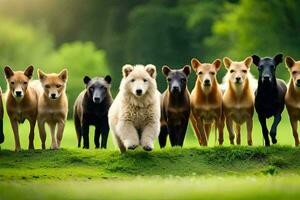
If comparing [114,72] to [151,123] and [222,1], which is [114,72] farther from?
[151,123]

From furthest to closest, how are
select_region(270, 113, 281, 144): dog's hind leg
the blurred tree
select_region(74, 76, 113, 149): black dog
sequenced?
the blurred tree → select_region(74, 76, 113, 149): black dog → select_region(270, 113, 281, 144): dog's hind leg

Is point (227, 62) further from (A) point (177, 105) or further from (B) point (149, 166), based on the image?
(B) point (149, 166)

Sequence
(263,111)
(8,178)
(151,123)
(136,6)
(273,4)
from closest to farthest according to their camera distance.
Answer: (8,178) → (151,123) → (263,111) → (273,4) → (136,6)

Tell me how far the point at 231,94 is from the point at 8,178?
12.5 feet

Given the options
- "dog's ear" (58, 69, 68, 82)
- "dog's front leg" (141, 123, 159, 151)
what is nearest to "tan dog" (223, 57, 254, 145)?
"dog's front leg" (141, 123, 159, 151)

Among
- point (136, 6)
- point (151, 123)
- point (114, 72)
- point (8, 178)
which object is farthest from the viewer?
point (136, 6)

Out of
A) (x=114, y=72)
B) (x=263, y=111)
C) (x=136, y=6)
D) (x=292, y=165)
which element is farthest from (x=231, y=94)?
(x=136, y=6)

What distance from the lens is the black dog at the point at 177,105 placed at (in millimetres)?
11727

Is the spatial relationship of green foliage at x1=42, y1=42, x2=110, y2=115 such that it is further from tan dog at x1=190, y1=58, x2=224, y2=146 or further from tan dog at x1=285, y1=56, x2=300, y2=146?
tan dog at x1=285, y1=56, x2=300, y2=146

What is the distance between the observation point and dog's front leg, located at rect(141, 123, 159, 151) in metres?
10.4

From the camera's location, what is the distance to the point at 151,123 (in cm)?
1073

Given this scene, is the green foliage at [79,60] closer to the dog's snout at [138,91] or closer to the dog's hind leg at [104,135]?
the dog's hind leg at [104,135]

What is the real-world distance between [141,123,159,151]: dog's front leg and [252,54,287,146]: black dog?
75.4 inches

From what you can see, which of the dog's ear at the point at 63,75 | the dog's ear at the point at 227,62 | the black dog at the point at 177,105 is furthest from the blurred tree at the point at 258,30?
the dog's ear at the point at 63,75
